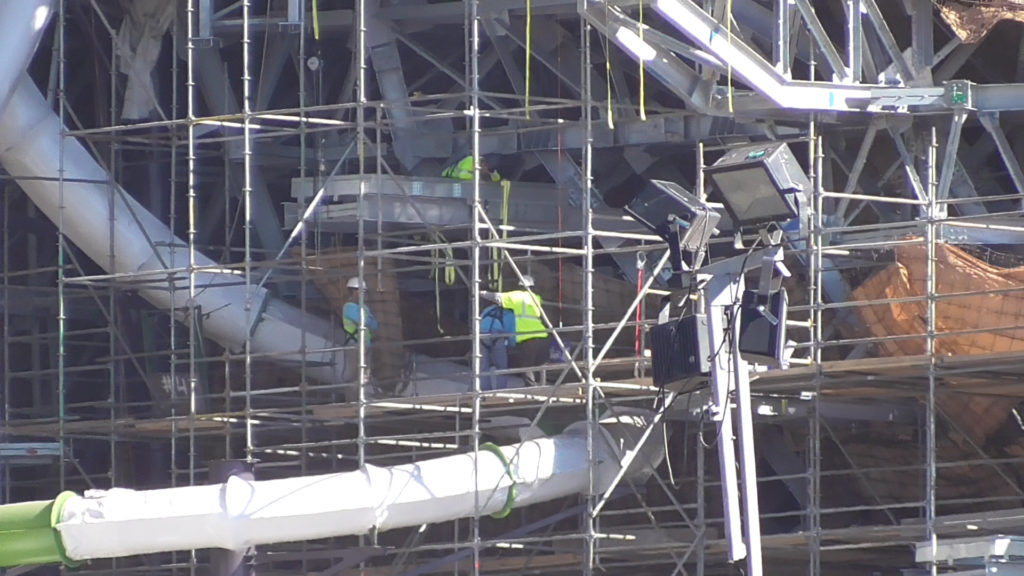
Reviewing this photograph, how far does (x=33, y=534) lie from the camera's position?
2428 centimetres

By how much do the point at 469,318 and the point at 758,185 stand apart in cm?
1009

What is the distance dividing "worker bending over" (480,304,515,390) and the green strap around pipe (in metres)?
4.65

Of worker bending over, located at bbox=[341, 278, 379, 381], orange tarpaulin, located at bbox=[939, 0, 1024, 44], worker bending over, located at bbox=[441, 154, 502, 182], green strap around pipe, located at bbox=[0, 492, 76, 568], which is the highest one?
orange tarpaulin, located at bbox=[939, 0, 1024, 44]

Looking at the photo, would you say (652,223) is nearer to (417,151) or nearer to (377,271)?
(377,271)

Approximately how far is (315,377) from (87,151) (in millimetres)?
3754

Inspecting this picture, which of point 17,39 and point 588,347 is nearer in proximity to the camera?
point 588,347

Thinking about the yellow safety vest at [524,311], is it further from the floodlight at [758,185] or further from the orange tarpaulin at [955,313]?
the floodlight at [758,185]

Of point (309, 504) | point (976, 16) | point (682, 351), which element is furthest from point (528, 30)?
point (682, 351)

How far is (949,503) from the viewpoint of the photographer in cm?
2517

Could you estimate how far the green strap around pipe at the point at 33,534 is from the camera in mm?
24172

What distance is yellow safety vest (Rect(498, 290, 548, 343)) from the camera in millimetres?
25766

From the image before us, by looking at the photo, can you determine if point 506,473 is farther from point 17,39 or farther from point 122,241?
point 17,39

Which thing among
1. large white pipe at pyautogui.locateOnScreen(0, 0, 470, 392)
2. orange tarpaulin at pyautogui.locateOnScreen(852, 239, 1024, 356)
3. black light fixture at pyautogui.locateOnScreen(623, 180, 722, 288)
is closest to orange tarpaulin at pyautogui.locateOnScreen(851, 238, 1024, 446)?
orange tarpaulin at pyautogui.locateOnScreen(852, 239, 1024, 356)

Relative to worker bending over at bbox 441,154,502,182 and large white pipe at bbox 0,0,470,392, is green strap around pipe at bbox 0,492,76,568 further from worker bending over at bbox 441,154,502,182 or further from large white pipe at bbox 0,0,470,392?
worker bending over at bbox 441,154,502,182
